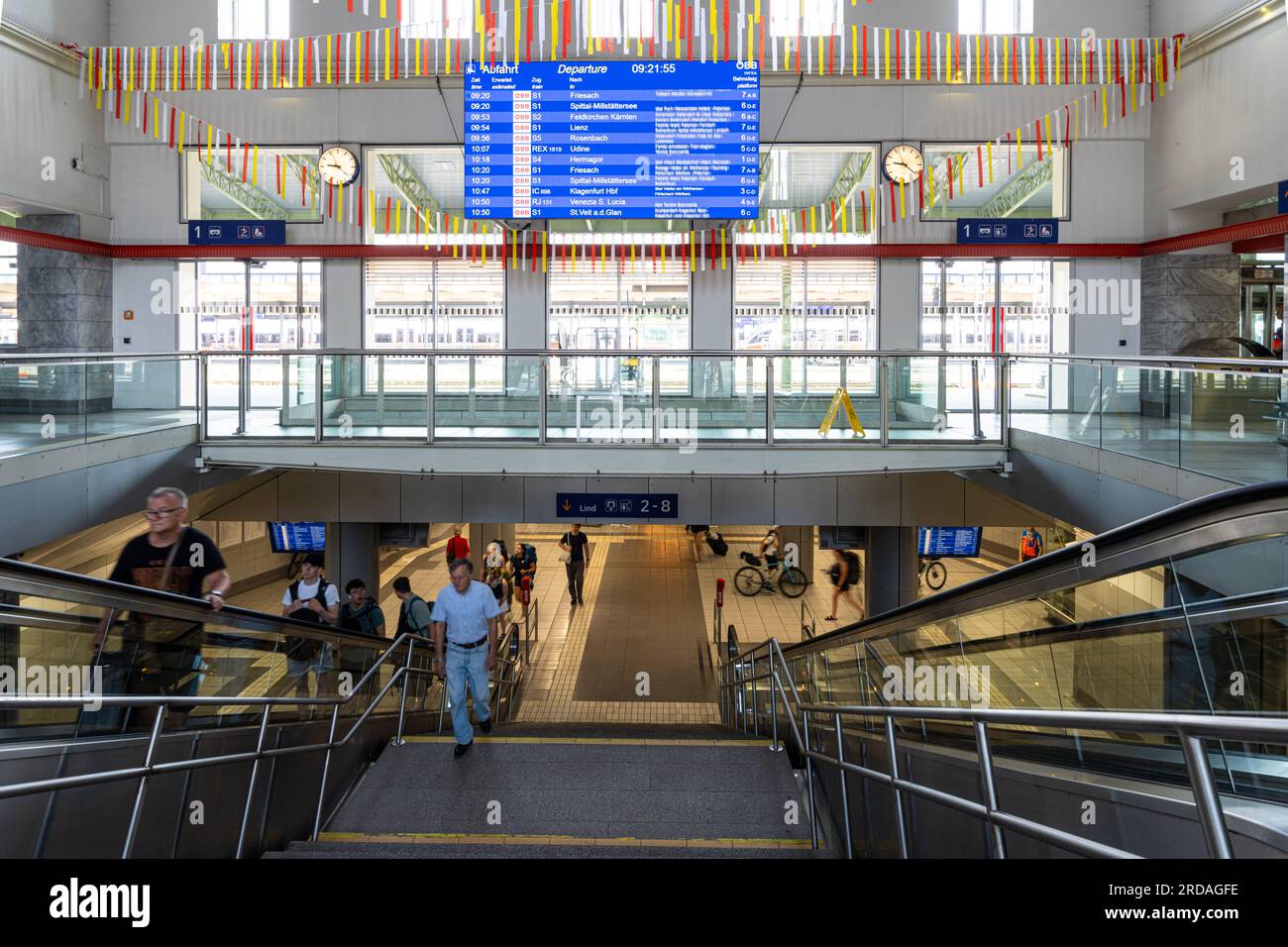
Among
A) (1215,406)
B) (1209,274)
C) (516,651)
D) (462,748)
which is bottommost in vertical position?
(516,651)

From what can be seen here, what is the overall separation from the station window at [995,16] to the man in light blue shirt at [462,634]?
1186 centimetres

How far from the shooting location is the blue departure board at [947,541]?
1481cm

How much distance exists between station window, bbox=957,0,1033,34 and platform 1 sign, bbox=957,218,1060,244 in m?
2.62

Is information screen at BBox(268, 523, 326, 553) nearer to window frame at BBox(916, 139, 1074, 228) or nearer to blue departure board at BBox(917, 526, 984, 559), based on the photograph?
blue departure board at BBox(917, 526, 984, 559)

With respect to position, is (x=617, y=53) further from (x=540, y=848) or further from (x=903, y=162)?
(x=540, y=848)

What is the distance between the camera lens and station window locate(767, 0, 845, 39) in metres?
14.1

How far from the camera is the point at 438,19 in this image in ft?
46.5

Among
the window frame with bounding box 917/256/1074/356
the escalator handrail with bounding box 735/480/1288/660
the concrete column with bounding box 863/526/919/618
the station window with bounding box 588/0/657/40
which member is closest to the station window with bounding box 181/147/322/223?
the station window with bounding box 588/0/657/40

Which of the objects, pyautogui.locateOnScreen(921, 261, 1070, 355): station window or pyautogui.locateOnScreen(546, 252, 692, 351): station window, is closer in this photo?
pyautogui.locateOnScreen(921, 261, 1070, 355): station window

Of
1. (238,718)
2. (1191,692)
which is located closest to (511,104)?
(238,718)

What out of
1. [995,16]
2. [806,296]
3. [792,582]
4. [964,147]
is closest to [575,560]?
[792,582]

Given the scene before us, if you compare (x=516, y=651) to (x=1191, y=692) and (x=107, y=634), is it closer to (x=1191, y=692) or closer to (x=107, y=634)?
(x=107, y=634)
